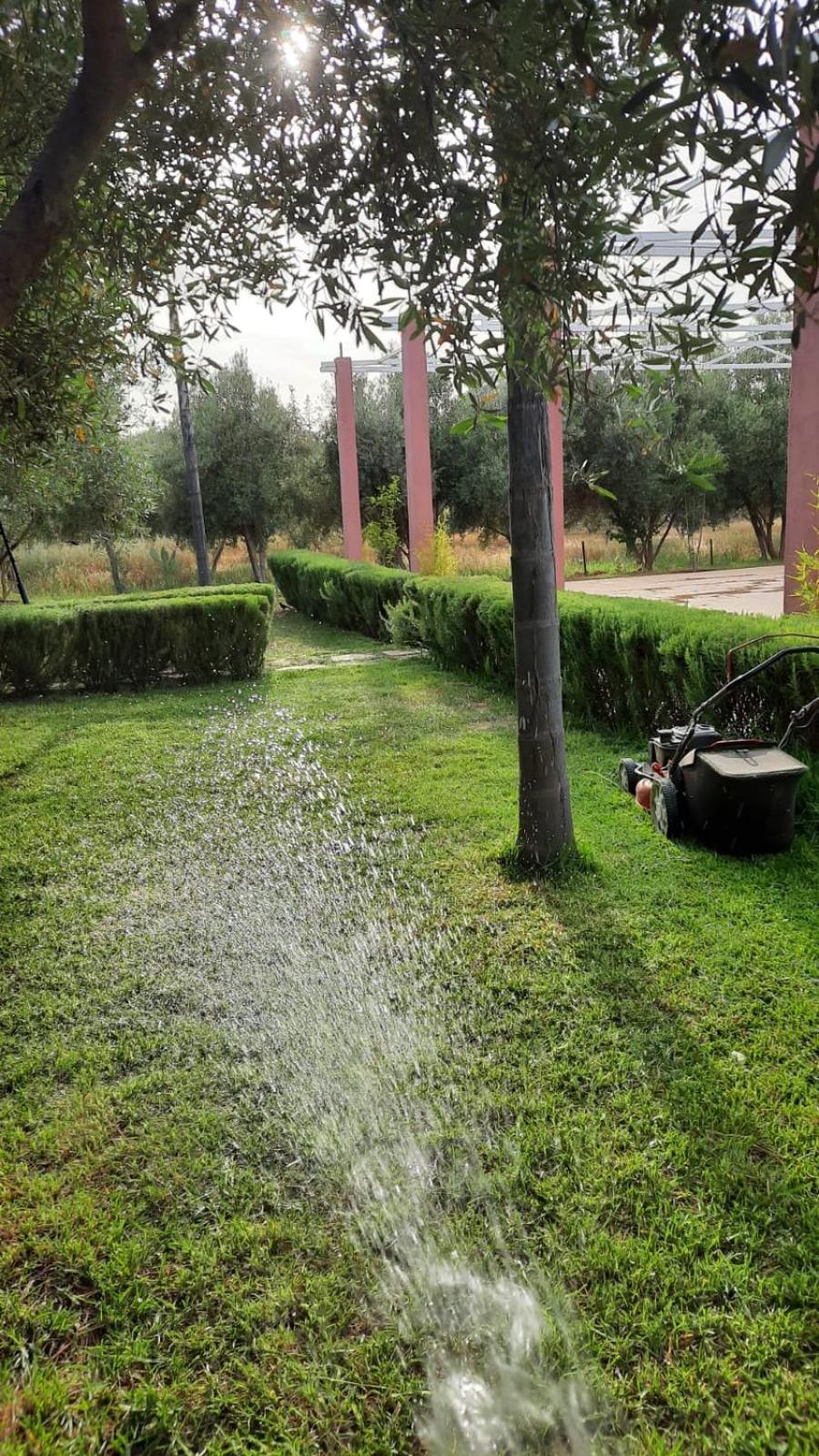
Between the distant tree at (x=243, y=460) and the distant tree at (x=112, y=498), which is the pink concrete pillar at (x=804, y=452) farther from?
the distant tree at (x=243, y=460)

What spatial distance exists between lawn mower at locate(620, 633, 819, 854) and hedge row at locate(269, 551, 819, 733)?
403 mm

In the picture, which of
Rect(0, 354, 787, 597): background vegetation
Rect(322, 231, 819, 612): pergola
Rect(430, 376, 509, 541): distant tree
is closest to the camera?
Rect(322, 231, 819, 612): pergola

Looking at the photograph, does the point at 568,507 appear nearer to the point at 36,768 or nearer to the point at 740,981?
the point at 36,768

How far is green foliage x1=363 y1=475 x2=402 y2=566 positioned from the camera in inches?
704

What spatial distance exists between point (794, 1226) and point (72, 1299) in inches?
59.0

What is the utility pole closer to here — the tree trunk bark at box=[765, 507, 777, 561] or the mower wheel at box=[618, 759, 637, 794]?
the mower wheel at box=[618, 759, 637, 794]

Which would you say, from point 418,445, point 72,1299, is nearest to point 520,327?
point 72,1299

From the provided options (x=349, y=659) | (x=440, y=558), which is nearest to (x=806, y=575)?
(x=349, y=659)

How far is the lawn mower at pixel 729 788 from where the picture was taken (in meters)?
3.65

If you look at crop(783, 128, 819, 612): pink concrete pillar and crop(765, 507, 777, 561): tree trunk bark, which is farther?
crop(765, 507, 777, 561): tree trunk bark

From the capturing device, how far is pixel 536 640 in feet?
12.3

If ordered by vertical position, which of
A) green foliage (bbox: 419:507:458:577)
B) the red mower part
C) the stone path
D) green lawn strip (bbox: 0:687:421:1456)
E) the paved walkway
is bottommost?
green lawn strip (bbox: 0:687:421:1456)

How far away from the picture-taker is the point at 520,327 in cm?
209

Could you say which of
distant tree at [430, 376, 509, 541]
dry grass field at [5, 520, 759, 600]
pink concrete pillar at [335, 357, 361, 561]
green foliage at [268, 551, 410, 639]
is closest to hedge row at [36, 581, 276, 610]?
green foliage at [268, 551, 410, 639]
